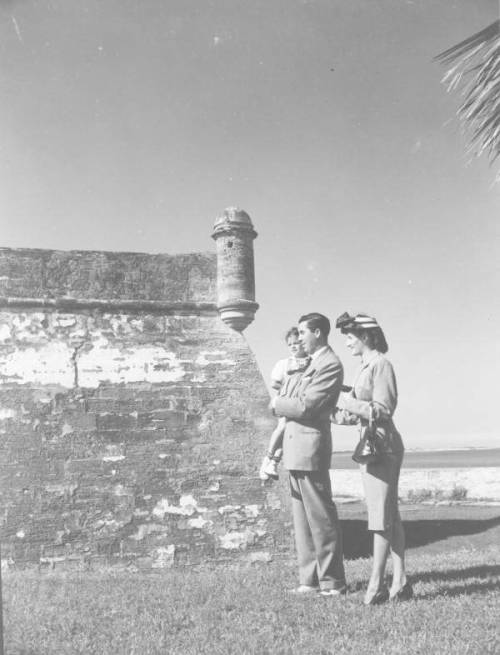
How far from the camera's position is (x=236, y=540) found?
7.36 m

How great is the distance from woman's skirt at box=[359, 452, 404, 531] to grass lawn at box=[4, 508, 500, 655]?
0.54 m

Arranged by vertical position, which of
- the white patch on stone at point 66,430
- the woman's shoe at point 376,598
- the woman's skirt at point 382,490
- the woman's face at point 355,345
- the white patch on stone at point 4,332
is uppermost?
the white patch on stone at point 4,332

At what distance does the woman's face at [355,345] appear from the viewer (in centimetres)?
468

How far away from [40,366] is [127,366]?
3.14 ft

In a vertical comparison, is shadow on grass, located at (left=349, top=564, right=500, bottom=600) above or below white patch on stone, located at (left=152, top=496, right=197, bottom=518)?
below

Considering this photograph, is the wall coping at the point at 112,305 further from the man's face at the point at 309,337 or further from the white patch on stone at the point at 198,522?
the man's face at the point at 309,337

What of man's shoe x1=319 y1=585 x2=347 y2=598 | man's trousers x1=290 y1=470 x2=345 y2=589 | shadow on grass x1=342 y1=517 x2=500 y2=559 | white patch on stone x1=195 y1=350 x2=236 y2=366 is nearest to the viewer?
man's shoe x1=319 y1=585 x2=347 y2=598

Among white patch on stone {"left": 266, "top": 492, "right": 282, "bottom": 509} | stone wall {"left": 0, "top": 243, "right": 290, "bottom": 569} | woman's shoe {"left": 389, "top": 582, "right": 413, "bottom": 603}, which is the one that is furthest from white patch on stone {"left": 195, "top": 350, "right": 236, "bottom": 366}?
woman's shoe {"left": 389, "top": 582, "right": 413, "bottom": 603}

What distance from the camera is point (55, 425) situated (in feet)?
24.1

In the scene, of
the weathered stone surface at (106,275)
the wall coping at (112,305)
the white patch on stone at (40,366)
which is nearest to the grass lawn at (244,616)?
the white patch on stone at (40,366)

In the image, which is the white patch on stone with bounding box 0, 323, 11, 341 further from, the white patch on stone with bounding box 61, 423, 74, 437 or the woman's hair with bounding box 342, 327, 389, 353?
the woman's hair with bounding box 342, 327, 389, 353

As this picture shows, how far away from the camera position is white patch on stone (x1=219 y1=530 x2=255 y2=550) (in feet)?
24.1

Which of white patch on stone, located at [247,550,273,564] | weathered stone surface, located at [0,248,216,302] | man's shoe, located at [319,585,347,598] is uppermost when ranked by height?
weathered stone surface, located at [0,248,216,302]

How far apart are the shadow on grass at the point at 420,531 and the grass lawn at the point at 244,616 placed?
3.63 m
